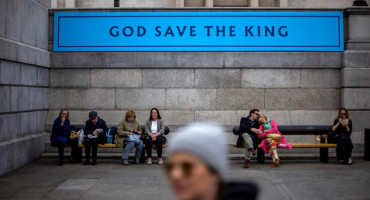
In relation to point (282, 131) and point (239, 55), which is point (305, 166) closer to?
point (282, 131)

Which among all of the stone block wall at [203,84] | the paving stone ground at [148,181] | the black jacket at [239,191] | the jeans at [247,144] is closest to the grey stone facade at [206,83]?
the stone block wall at [203,84]

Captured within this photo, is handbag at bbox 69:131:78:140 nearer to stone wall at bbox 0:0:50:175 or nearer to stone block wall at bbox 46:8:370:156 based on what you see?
stone wall at bbox 0:0:50:175

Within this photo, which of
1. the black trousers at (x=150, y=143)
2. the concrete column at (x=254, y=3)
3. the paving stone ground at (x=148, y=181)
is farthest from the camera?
the concrete column at (x=254, y=3)

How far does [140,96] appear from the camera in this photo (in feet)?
41.3

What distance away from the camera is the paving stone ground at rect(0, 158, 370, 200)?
734 centimetres

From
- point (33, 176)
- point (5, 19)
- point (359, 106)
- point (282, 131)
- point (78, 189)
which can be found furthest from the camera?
point (359, 106)

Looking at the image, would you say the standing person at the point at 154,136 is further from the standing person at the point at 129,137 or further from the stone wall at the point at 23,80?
the stone wall at the point at 23,80

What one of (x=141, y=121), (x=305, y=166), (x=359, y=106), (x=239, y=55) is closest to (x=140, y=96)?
(x=141, y=121)

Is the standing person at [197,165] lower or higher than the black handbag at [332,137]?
higher

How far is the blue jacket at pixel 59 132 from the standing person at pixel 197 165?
974 centimetres

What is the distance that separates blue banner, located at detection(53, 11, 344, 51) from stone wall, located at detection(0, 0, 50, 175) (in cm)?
97

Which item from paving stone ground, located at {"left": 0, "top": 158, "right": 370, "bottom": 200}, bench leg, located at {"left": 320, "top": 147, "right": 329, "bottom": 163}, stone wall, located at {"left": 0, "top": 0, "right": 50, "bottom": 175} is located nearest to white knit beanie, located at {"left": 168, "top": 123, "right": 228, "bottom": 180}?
paving stone ground, located at {"left": 0, "top": 158, "right": 370, "bottom": 200}

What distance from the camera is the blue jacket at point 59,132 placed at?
35.0 ft

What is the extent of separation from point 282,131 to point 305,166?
1268mm
